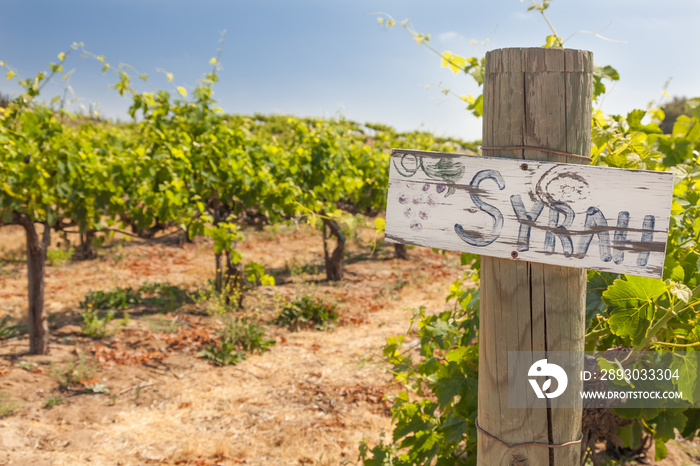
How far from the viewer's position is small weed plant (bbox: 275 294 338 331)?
6.57 meters

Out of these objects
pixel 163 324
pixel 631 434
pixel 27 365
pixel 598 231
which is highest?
pixel 598 231

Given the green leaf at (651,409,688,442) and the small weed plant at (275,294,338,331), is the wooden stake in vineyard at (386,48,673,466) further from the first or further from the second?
the small weed plant at (275,294,338,331)

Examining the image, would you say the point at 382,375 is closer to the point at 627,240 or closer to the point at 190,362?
the point at 190,362

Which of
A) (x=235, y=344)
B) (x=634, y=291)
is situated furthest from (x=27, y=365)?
(x=634, y=291)

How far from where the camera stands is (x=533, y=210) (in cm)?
117

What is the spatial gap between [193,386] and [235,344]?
949 millimetres

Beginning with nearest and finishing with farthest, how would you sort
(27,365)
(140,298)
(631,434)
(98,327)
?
1. (631,434)
2. (27,365)
3. (98,327)
4. (140,298)

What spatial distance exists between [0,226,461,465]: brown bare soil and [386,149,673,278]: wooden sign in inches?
54.7

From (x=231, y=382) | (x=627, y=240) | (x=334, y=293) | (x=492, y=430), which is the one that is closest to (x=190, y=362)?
(x=231, y=382)

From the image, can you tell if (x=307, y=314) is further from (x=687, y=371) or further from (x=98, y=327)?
(x=687, y=371)

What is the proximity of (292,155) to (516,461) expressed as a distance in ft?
23.5

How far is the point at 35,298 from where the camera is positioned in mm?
5410

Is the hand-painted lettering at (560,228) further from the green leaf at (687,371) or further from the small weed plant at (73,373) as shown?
the small weed plant at (73,373)

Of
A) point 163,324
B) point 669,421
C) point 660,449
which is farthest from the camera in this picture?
point 163,324
